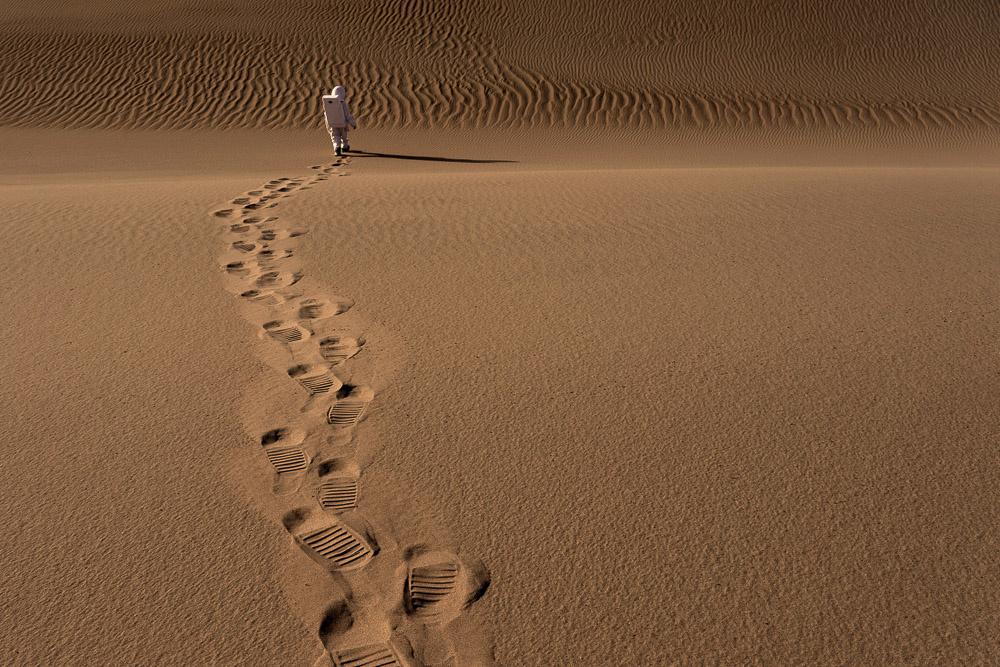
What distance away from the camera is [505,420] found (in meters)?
2.62

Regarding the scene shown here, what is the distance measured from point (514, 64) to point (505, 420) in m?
14.8

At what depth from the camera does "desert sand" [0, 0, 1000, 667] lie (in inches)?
70.6

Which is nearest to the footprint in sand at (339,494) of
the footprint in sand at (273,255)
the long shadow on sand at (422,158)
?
the footprint in sand at (273,255)

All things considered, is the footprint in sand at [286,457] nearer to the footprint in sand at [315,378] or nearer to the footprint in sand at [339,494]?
the footprint in sand at [339,494]

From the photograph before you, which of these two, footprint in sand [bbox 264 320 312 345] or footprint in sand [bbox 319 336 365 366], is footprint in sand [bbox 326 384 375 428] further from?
footprint in sand [bbox 264 320 312 345]

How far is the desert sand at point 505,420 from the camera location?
→ 5.89 feet

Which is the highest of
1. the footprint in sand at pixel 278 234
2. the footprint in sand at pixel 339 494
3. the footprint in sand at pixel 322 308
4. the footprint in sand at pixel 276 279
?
the footprint in sand at pixel 339 494

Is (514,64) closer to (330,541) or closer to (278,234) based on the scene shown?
(278,234)

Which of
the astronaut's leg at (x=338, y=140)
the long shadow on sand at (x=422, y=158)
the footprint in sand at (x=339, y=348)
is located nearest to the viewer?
the footprint in sand at (x=339, y=348)

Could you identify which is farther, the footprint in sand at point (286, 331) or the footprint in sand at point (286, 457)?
the footprint in sand at point (286, 331)

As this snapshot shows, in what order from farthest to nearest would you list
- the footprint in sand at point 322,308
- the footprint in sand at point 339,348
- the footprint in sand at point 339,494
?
the footprint in sand at point 322,308, the footprint in sand at point 339,348, the footprint in sand at point 339,494

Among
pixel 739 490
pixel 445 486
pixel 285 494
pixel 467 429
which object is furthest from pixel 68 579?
pixel 739 490

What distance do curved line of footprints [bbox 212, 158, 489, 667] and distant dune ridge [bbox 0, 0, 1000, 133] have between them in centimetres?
1097

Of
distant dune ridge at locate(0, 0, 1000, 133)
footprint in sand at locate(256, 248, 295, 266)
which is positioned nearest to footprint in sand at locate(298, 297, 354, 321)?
footprint in sand at locate(256, 248, 295, 266)
